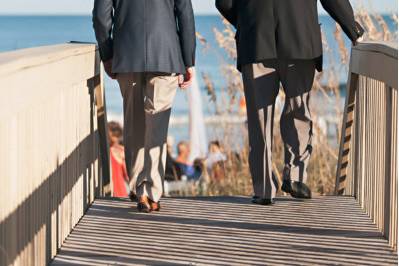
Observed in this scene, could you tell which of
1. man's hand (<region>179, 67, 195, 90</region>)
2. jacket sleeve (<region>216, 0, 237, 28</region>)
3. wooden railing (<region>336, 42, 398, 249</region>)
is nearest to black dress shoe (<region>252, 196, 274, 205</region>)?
wooden railing (<region>336, 42, 398, 249</region>)

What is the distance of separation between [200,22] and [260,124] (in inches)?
2646

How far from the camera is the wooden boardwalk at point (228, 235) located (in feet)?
17.4

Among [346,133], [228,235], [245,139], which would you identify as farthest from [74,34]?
[228,235]

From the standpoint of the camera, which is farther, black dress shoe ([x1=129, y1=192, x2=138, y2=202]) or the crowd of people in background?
the crowd of people in background

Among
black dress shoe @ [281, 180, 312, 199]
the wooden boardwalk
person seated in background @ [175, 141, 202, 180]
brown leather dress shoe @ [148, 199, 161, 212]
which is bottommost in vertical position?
person seated in background @ [175, 141, 202, 180]

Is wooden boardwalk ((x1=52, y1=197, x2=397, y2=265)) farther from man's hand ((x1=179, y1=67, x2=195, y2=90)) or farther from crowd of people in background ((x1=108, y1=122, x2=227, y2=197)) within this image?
crowd of people in background ((x1=108, y1=122, x2=227, y2=197))

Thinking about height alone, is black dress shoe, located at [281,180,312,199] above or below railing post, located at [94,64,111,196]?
below

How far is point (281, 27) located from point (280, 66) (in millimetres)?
216

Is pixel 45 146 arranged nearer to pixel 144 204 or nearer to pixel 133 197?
pixel 144 204

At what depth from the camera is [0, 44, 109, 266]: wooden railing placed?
14.0 ft

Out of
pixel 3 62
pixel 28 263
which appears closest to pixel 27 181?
pixel 28 263

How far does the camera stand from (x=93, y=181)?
6.93 m

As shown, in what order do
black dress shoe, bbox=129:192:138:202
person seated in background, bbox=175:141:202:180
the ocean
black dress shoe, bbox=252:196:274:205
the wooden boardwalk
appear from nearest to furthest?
the wooden boardwalk, black dress shoe, bbox=252:196:274:205, black dress shoe, bbox=129:192:138:202, person seated in background, bbox=175:141:202:180, the ocean

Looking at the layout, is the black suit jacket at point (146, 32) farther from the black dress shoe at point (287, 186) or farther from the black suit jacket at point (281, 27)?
the black dress shoe at point (287, 186)
